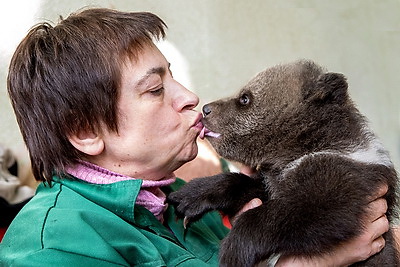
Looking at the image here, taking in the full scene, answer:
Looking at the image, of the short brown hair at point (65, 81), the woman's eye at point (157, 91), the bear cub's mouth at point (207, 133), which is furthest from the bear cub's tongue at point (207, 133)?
the short brown hair at point (65, 81)

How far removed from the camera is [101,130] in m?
1.94

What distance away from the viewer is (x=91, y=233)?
5.28ft

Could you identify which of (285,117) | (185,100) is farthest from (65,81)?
(285,117)

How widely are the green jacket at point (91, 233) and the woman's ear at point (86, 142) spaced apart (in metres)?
0.11

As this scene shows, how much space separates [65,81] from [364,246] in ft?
3.63

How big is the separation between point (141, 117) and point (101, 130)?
143 mm

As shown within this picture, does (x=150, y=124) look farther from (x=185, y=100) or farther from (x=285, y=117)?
(x=285, y=117)

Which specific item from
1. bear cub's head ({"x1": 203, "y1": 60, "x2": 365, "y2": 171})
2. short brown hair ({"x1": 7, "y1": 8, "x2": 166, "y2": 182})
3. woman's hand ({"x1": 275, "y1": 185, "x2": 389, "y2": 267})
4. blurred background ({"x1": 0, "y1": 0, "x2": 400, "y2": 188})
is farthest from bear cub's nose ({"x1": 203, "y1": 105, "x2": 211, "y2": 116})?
blurred background ({"x1": 0, "y1": 0, "x2": 400, "y2": 188})

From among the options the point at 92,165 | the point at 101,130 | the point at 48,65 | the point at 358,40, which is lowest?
the point at 358,40

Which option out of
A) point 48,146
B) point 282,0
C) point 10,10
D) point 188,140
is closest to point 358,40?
point 282,0

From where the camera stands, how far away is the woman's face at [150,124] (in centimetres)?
193

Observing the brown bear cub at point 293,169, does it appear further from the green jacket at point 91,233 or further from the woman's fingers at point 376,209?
the green jacket at point 91,233

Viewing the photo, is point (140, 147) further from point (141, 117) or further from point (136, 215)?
point (136, 215)

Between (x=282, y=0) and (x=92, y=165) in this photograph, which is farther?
(x=282, y=0)
